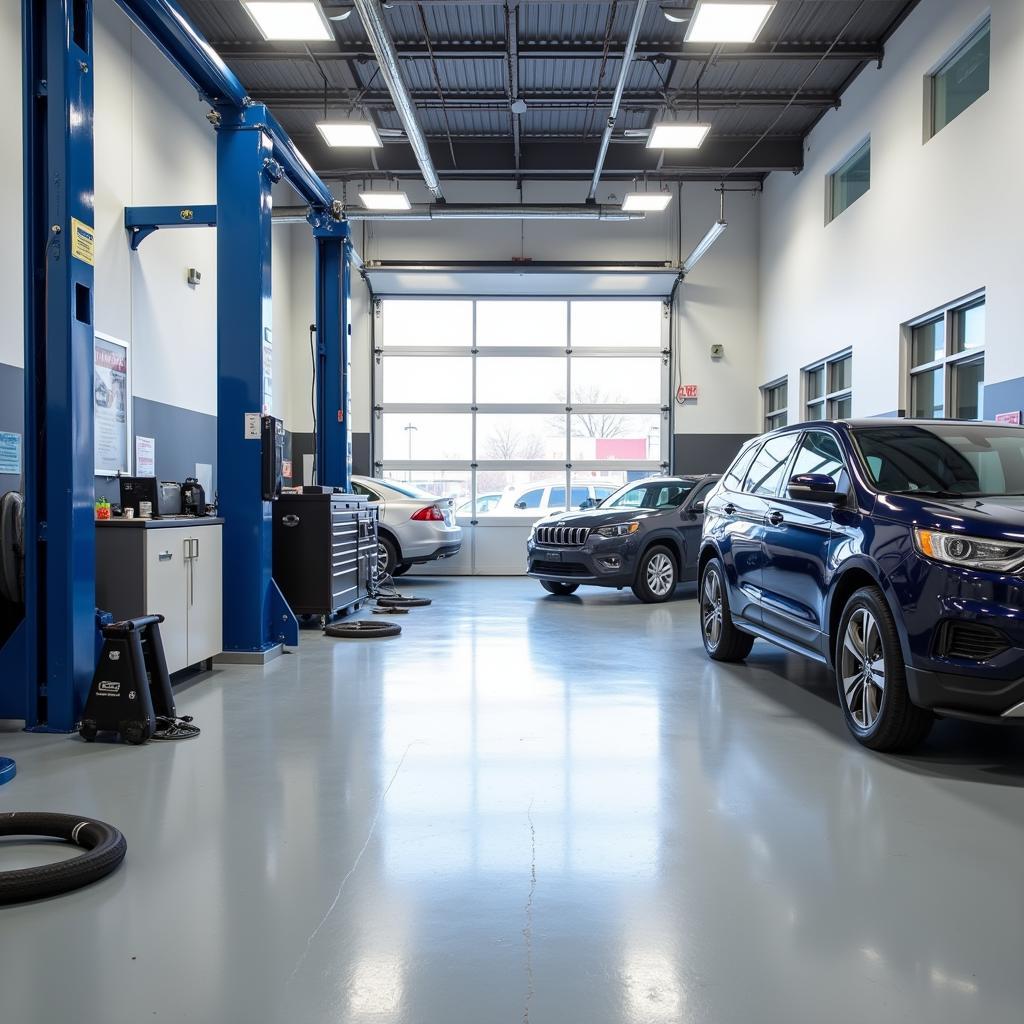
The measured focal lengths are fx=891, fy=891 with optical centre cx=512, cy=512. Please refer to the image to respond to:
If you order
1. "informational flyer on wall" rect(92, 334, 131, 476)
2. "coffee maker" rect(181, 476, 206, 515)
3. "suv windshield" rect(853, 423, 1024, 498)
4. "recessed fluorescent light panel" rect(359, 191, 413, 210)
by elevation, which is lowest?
"coffee maker" rect(181, 476, 206, 515)

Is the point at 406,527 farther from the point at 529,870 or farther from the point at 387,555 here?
the point at 529,870

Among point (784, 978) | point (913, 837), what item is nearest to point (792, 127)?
point (913, 837)

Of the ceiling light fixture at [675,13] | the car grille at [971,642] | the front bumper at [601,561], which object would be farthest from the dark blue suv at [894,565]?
the ceiling light fixture at [675,13]

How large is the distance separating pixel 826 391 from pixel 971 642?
26.8 ft

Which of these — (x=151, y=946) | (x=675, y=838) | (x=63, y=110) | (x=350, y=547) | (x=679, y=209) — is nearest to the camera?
(x=151, y=946)

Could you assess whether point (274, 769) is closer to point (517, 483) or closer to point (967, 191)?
point (967, 191)

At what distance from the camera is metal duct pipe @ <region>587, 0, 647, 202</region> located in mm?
7770

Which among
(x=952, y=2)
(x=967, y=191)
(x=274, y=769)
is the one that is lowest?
(x=274, y=769)

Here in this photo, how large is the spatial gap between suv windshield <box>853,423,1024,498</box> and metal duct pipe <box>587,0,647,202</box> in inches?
193

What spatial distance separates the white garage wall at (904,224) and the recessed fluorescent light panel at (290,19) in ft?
17.3

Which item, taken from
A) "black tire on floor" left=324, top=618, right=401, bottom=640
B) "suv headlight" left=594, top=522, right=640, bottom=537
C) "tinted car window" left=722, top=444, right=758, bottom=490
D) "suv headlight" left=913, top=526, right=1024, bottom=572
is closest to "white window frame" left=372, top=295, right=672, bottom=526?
"suv headlight" left=594, top=522, right=640, bottom=537

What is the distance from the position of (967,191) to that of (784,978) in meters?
7.29

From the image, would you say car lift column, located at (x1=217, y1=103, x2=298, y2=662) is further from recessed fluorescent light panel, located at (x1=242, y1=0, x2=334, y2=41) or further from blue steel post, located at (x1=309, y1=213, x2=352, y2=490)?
blue steel post, located at (x1=309, y1=213, x2=352, y2=490)

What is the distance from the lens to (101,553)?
15.8 ft
